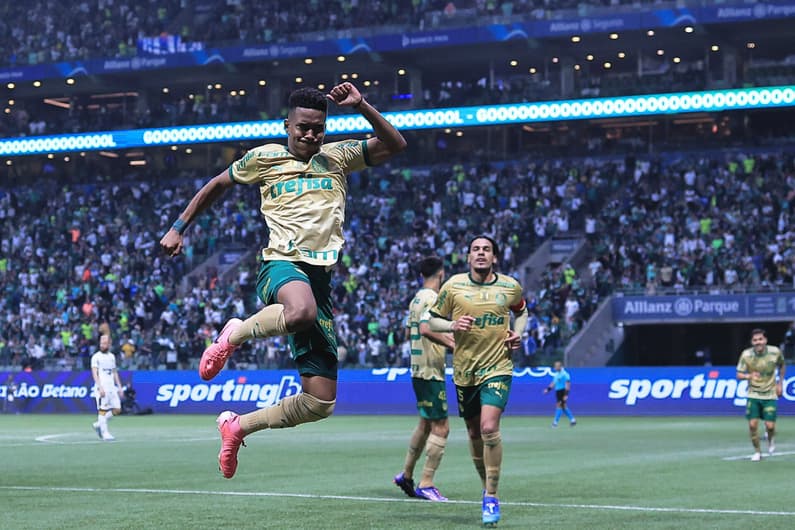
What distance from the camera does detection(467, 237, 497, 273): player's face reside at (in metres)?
12.3

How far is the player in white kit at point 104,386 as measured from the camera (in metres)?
26.0

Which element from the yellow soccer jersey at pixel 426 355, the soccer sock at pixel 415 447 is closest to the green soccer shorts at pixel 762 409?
the yellow soccer jersey at pixel 426 355

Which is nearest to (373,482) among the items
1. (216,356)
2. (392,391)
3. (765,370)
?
(216,356)

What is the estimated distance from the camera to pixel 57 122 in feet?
204

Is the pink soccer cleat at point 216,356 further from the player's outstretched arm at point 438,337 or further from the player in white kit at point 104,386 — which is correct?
the player in white kit at point 104,386

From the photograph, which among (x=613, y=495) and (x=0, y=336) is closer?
(x=613, y=495)

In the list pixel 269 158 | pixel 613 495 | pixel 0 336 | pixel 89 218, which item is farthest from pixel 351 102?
pixel 89 218

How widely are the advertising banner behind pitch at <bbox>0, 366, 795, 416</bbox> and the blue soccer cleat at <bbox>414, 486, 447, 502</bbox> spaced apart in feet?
75.1

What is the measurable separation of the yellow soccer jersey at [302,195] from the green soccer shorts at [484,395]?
3022 mm

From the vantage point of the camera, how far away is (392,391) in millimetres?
39500

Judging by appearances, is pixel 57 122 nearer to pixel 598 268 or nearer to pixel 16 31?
pixel 16 31

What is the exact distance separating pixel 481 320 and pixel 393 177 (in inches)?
1735

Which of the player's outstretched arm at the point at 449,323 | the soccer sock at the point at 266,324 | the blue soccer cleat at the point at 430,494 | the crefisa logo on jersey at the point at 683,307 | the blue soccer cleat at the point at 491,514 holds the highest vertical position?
the soccer sock at the point at 266,324

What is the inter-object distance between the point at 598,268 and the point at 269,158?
3602 centimetres
